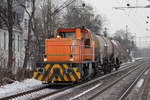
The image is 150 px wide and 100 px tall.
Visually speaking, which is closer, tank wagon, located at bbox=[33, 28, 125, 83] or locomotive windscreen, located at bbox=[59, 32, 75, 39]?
tank wagon, located at bbox=[33, 28, 125, 83]

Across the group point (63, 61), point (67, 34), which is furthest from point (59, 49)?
point (67, 34)

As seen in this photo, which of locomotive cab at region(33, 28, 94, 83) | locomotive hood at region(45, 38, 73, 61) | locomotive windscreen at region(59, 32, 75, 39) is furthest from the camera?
locomotive windscreen at region(59, 32, 75, 39)

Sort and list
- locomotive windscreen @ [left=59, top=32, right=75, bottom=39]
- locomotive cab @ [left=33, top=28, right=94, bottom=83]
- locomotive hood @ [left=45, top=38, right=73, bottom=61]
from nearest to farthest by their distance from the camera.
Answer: locomotive cab @ [left=33, top=28, right=94, bottom=83]
locomotive hood @ [left=45, top=38, right=73, bottom=61]
locomotive windscreen @ [left=59, top=32, right=75, bottom=39]

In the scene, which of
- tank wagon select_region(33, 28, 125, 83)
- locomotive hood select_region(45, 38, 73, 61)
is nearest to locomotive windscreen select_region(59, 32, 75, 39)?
tank wagon select_region(33, 28, 125, 83)

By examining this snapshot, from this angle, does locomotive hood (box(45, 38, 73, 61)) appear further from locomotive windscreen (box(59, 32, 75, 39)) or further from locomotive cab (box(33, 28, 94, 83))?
locomotive windscreen (box(59, 32, 75, 39))

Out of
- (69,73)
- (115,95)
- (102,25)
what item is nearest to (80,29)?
(69,73)

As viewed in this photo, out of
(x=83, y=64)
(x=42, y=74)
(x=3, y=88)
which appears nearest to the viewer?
(x=3, y=88)

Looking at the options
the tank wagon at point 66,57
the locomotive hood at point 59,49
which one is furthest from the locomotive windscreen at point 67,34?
the locomotive hood at point 59,49

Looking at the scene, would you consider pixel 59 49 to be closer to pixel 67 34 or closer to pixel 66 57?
pixel 66 57

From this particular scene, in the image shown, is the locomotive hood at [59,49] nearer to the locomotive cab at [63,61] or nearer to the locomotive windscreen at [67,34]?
the locomotive cab at [63,61]

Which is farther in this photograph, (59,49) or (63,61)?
(59,49)

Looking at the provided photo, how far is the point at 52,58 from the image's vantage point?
13594 millimetres

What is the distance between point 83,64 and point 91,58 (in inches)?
68.2

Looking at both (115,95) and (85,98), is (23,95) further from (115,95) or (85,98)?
(115,95)
